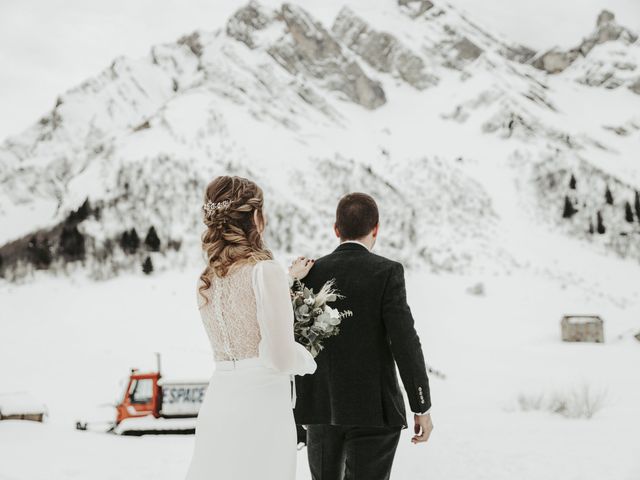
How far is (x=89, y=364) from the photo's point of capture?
16.6m

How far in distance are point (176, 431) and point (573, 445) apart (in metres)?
6.25

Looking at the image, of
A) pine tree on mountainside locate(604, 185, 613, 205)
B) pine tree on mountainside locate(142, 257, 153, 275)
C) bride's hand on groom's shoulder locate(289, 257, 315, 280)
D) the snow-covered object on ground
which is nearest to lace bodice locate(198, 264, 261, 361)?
bride's hand on groom's shoulder locate(289, 257, 315, 280)

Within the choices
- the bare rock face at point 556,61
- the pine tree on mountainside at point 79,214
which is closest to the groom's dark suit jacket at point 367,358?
the pine tree on mountainside at point 79,214

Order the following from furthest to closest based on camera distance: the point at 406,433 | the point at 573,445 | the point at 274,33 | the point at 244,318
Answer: the point at 274,33 → the point at 406,433 → the point at 573,445 → the point at 244,318

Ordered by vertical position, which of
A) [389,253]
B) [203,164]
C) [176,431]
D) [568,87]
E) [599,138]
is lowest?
[176,431]

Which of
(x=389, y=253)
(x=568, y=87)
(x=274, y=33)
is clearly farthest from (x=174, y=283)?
(x=568, y=87)

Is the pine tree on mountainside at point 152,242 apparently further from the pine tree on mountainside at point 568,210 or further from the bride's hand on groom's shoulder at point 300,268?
the pine tree on mountainside at point 568,210

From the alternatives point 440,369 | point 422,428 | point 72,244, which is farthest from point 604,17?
point 422,428

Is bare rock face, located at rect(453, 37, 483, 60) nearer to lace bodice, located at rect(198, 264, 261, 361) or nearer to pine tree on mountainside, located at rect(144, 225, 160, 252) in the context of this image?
pine tree on mountainside, located at rect(144, 225, 160, 252)

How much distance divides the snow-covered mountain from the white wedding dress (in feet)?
82.6

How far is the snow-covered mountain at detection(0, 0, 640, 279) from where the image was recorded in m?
31.5

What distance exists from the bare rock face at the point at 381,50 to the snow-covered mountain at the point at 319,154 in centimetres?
56

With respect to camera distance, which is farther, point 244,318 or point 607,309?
point 607,309

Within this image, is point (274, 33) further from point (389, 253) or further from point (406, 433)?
point (406, 433)
